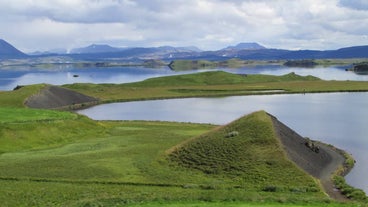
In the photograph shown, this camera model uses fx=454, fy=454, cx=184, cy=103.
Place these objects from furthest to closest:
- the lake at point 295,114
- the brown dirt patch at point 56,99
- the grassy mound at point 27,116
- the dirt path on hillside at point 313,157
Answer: the brown dirt patch at point 56,99, the grassy mound at point 27,116, the lake at point 295,114, the dirt path on hillside at point 313,157

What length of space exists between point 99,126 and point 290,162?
42.0 meters

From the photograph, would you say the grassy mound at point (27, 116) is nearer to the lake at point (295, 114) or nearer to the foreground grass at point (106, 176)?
the foreground grass at point (106, 176)

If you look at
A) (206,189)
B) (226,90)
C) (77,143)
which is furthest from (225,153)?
(226,90)

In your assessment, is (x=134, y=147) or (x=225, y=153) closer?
(x=225, y=153)

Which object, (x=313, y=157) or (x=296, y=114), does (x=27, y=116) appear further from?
(x=296, y=114)

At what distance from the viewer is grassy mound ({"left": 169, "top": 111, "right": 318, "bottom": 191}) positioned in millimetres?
42562

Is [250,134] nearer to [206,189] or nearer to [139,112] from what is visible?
[206,189]

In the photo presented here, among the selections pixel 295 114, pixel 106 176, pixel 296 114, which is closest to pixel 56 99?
pixel 295 114

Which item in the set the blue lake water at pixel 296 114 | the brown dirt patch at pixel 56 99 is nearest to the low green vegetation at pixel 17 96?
the brown dirt patch at pixel 56 99

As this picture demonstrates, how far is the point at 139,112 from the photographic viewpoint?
112 meters

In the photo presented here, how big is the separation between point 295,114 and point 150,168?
2240 inches

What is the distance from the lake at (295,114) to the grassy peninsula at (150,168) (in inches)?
356

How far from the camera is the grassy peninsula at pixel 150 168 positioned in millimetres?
36406

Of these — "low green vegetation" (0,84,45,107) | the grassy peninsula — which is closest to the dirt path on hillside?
the grassy peninsula
